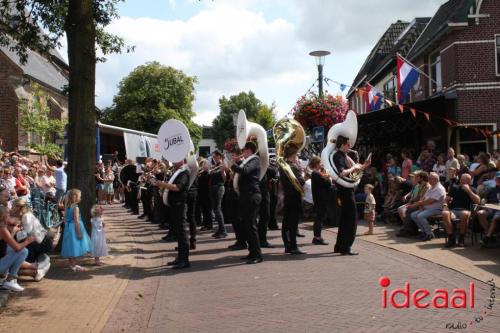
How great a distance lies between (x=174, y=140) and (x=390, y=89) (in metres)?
22.4

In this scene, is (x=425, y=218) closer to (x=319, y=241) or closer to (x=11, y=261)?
(x=319, y=241)

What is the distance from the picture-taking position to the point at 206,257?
9609mm

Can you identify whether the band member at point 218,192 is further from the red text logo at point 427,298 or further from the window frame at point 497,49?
the window frame at point 497,49

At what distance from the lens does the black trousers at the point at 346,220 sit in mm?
9203

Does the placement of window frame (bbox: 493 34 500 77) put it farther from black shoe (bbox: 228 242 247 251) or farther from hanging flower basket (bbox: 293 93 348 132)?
black shoe (bbox: 228 242 247 251)

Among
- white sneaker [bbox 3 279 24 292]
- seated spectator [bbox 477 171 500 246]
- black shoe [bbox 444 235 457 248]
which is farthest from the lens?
black shoe [bbox 444 235 457 248]

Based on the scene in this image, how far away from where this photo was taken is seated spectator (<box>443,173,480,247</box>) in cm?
Answer: 988

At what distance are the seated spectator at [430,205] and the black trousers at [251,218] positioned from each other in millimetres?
3743

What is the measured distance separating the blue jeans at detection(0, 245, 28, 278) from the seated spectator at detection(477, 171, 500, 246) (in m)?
7.39

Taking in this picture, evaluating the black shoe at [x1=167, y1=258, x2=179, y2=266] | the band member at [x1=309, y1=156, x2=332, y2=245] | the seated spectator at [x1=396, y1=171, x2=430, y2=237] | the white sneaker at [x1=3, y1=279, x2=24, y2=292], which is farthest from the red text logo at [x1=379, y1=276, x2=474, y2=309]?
the white sneaker at [x1=3, y1=279, x2=24, y2=292]

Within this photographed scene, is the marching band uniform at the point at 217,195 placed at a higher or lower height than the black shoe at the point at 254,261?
higher

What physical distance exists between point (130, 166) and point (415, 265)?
12.2m

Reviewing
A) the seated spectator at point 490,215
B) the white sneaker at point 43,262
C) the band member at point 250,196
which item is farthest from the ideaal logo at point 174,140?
the seated spectator at point 490,215

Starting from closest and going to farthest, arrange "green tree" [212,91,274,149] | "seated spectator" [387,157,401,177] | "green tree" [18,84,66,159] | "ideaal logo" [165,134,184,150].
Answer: "ideaal logo" [165,134,184,150] < "seated spectator" [387,157,401,177] < "green tree" [18,84,66,159] < "green tree" [212,91,274,149]
